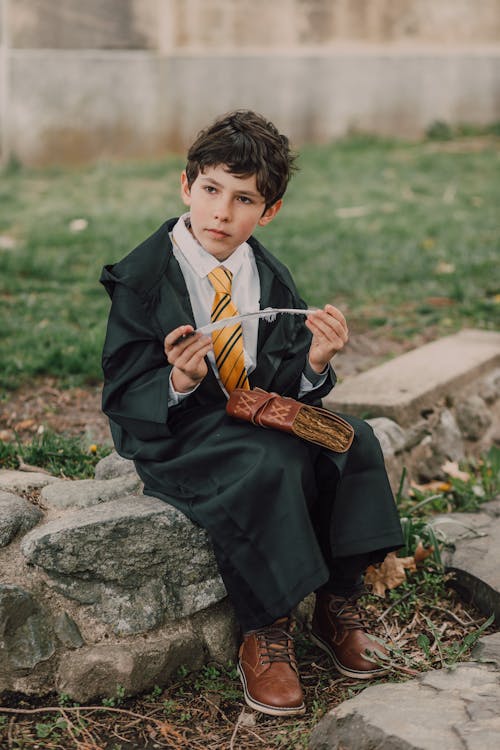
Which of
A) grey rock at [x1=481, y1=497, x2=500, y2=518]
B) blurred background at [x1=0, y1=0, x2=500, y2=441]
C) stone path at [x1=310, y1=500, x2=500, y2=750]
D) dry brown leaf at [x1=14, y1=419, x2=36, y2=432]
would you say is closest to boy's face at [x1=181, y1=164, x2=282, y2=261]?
stone path at [x1=310, y1=500, x2=500, y2=750]

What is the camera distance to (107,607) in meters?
2.48

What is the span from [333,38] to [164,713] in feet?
28.9

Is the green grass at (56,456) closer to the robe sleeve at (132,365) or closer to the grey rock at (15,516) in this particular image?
the grey rock at (15,516)

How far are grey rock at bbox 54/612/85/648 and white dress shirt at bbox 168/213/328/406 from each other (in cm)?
69

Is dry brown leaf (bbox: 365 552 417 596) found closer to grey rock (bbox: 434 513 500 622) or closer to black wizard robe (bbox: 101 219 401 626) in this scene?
grey rock (bbox: 434 513 500 622)

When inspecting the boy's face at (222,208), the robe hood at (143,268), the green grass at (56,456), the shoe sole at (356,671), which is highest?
the boy's face at (222,208)

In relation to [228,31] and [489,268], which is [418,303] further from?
[228,31]

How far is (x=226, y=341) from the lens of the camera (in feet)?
8.48

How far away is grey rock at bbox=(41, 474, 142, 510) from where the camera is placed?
2662 mm

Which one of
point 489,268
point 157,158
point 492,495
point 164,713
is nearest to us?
point 164,713

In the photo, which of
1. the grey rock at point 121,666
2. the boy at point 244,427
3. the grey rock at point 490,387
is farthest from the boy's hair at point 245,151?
the grey rock at point 490,387

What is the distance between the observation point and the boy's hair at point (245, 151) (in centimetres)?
255

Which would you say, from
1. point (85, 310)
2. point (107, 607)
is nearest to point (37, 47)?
point (85, 310)

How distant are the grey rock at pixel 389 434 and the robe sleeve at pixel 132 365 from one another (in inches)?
43.2
